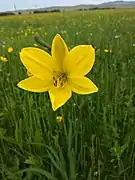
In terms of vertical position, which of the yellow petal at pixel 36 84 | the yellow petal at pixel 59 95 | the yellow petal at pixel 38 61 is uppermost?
the yellow petal at pixel 38 61

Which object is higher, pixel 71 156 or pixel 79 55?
pixel 79 55

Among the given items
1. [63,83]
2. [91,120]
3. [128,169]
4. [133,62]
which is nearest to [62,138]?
[91,120]

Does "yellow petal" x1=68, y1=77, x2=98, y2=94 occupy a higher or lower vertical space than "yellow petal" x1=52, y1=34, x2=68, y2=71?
lower

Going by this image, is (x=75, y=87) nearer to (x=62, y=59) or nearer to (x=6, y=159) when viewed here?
(x=62, y=59)

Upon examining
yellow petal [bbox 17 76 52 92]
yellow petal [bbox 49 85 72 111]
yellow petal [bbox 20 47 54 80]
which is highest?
yellow petal [bbox 20 47 54 80]
